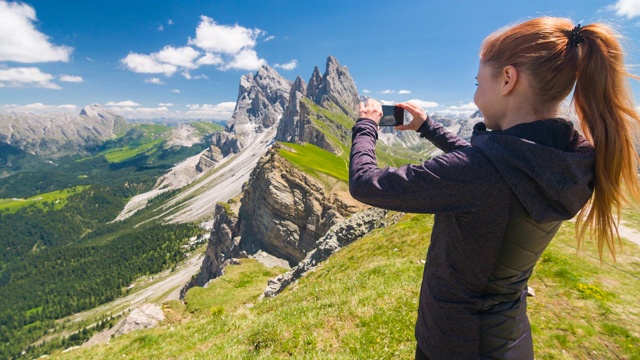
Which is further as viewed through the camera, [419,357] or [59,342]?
[59,342]

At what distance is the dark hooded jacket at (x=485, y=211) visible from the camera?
265 centimetres

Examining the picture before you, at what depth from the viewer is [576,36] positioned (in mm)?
2910

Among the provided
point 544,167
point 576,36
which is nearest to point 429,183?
point 544,167

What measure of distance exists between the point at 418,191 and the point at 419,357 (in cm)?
224

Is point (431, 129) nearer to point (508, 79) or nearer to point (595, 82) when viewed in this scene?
point (508, 79)

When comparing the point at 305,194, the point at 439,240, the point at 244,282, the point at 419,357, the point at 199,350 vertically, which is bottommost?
the point at 244,282

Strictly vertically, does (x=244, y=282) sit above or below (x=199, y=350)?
below

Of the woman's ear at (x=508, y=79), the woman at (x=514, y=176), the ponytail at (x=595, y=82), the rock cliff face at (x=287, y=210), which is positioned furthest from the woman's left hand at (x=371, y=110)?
the rock cliff face at (x=287, y=210)

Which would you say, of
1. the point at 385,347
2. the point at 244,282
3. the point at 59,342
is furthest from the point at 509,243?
the point at 59,342

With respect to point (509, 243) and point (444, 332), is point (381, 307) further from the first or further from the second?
point (509, 243)

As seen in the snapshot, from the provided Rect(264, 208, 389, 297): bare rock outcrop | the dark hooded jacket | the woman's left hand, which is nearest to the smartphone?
the woman's left hand

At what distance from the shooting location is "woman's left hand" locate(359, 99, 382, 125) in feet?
13.2

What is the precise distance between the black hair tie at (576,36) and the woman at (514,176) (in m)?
0.01

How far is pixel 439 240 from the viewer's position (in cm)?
348
